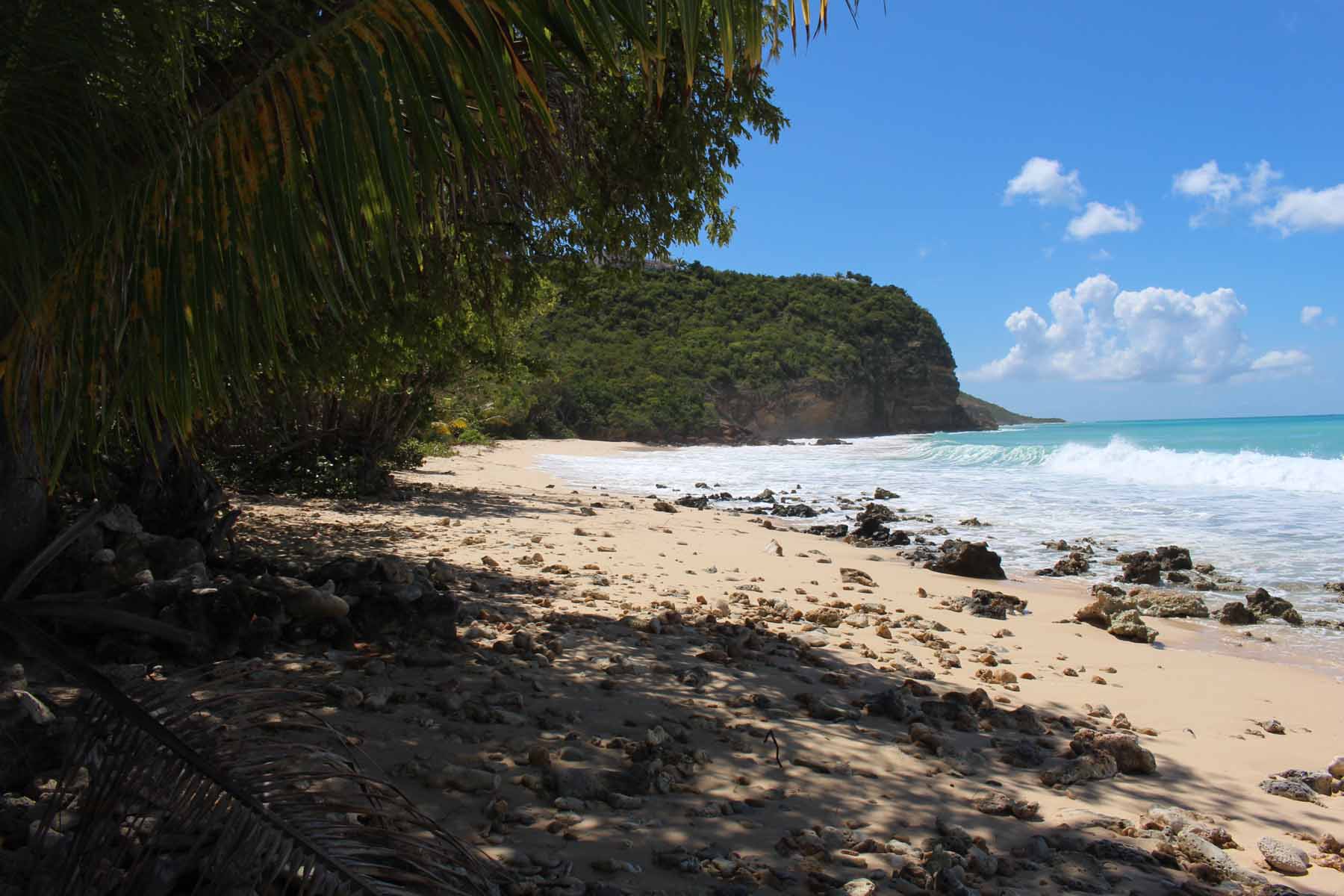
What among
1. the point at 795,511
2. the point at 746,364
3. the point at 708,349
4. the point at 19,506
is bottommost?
the point at 795,511

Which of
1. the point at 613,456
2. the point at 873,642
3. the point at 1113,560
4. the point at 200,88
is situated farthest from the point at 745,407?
the point at 200,88

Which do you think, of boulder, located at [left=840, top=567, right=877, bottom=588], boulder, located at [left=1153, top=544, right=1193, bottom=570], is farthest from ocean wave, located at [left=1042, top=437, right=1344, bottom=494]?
boulder, located at [left=840, top=567, right=877, bottom=588]

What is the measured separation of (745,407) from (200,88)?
54.2 m

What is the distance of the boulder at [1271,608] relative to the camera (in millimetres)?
7012

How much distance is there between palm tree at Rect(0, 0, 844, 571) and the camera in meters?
1.85

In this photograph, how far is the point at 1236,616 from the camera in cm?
705

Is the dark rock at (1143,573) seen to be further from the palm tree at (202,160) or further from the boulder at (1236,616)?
the palm tree at (202,160)

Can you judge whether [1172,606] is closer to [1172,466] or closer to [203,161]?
[203,161]

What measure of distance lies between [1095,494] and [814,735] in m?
16.5

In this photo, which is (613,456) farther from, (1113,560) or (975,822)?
(975,822)

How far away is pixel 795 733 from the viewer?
3.54 meters

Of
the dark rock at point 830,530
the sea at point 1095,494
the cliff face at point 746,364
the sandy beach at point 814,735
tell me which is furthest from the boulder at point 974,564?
the cliff face at point 746,364

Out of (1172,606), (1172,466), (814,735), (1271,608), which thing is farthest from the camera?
(1172,466)

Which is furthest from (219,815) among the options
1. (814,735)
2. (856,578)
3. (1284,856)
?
(856,578)
